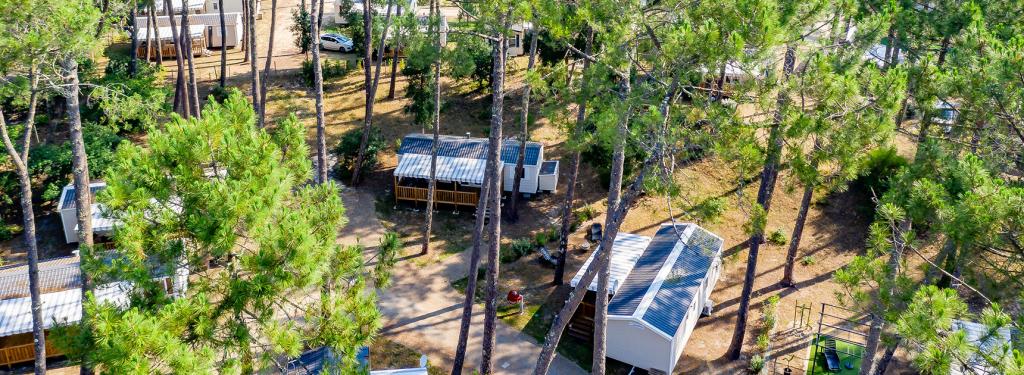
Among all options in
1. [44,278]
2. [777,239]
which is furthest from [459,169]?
[44,278]

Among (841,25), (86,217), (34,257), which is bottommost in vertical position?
(34,257)

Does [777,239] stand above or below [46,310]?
above

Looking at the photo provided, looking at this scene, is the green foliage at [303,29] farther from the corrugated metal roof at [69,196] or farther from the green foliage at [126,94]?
the corrugated metal roof at [69,196]

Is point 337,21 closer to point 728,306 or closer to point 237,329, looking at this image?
point 728,306

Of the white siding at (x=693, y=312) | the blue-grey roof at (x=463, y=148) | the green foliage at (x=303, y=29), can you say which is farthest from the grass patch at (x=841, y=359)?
the green foliage at (x=303, y=29)

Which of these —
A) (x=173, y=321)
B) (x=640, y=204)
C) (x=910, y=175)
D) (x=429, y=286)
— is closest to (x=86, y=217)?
(x=173, y=321)

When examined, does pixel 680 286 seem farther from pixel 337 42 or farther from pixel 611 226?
pixel 337 42

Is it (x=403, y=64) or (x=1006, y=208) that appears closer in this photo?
(x=1006, y=208)
